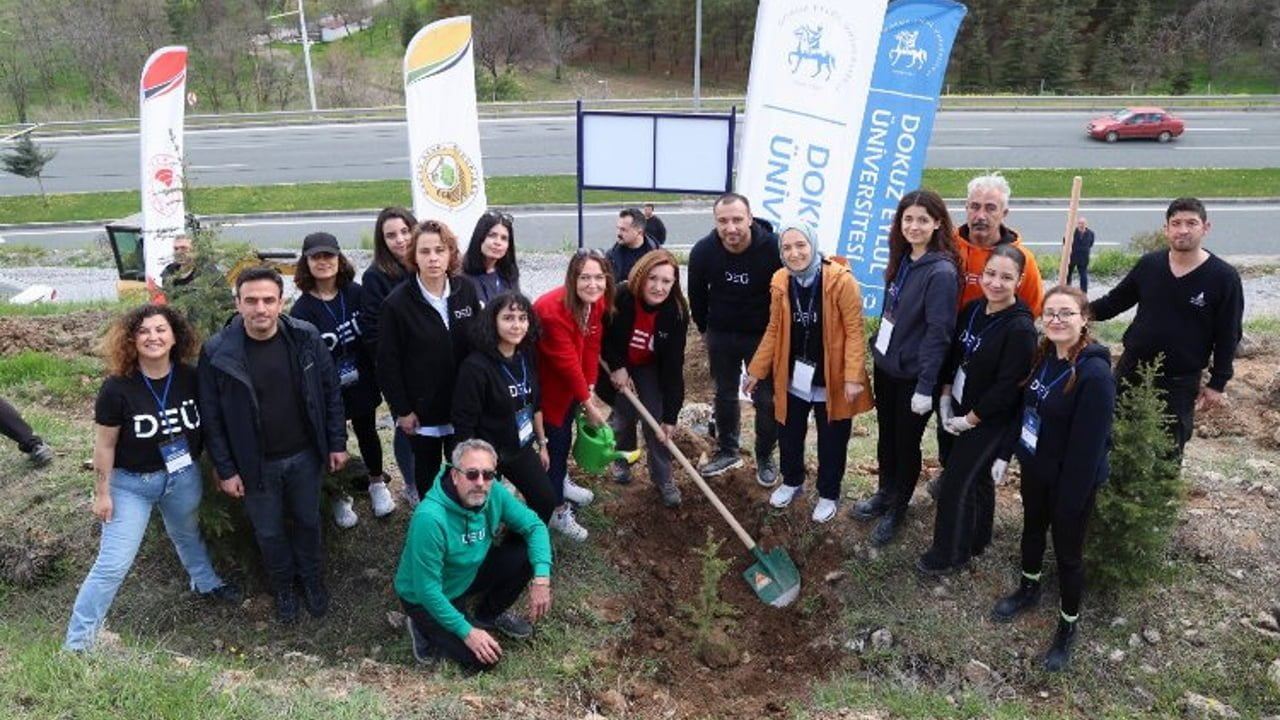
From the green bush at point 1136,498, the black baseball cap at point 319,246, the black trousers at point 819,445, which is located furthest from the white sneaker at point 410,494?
the green bush at point 1136,498

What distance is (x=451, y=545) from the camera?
4324 millimetres

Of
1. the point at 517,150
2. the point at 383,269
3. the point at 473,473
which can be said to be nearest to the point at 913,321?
the point at 473,473

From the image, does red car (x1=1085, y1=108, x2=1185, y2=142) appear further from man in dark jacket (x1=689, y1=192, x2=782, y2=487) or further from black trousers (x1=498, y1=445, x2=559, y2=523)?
black trousers (x1=498, y1=445, x2=559, y2=523)

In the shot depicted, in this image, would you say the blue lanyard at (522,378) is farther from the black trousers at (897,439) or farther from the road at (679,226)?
the road at (679,226)

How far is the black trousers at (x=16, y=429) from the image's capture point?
6.32 metres

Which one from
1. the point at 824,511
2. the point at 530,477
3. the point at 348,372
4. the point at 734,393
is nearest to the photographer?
the point at 530,477

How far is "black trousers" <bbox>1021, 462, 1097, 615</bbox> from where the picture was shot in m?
4.37

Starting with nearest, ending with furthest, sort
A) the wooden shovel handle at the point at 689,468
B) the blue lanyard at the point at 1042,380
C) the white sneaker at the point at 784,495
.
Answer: the blue lanyard at the point at 1042,380 → the wooden shovel handle at the point at 689,468 → the white sneaker at the point at 784,495

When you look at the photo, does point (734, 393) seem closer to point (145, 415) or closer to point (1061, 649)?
point (1061, 649)

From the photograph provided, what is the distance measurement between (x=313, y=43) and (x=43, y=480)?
44.1 m

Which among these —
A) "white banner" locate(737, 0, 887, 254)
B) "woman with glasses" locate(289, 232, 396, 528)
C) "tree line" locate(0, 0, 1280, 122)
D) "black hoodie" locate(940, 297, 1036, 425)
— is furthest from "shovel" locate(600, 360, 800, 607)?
"tree line" locate(0, 0, 1280, 122)

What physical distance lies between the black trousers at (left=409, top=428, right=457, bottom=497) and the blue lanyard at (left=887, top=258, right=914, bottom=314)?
2509mm

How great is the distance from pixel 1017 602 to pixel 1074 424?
128 centimetres

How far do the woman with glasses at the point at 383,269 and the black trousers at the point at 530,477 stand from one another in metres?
0.98
